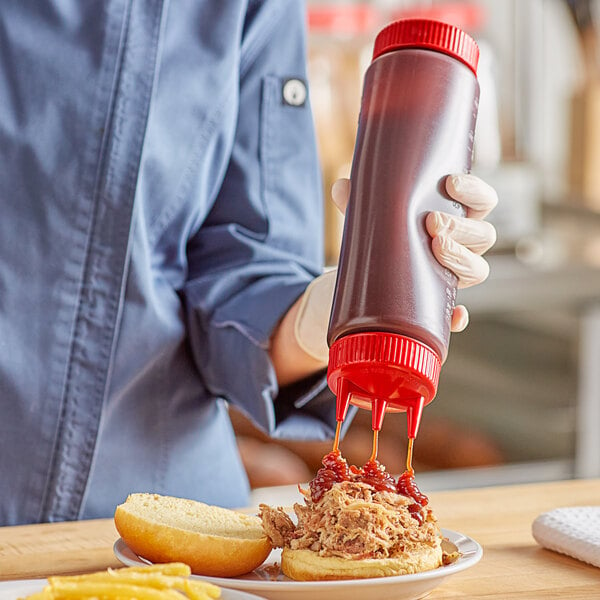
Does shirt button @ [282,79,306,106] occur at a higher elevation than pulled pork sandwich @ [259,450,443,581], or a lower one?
higher

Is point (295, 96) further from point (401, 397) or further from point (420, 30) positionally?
point (401, 397)

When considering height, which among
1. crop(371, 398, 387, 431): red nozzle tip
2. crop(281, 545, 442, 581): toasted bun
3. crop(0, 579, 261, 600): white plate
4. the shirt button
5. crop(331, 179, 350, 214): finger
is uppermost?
the shirt button

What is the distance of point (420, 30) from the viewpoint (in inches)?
29.5

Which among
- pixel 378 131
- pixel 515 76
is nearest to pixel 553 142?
pixel 515 76

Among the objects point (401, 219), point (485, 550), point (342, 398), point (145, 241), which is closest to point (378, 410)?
point (342, 398)

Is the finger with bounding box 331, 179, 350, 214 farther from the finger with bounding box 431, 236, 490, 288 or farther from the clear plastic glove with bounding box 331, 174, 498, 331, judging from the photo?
the finger with bounding box 431, 236, 490, 288

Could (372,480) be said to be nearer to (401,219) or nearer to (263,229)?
(401,219)

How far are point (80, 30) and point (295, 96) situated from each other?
26 cm

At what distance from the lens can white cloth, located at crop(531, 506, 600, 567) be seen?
2.72ft

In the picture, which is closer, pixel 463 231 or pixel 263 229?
pixel 463 231

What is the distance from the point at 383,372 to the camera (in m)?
0.69

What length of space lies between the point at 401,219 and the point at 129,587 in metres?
0.30

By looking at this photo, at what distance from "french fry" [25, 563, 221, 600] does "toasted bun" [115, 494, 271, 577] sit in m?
0.10

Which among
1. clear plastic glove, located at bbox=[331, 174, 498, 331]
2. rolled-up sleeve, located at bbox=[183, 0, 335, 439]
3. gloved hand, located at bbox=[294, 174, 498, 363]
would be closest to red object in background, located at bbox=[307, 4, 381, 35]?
rolled-up sleeve, located at bbox=[183, 0, 335, 439]
